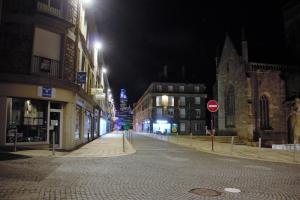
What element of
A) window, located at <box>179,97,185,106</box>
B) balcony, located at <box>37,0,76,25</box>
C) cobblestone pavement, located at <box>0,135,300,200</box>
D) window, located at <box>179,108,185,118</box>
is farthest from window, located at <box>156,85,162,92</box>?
cobblestone pavement, located at <box>0,135,300,200</box>

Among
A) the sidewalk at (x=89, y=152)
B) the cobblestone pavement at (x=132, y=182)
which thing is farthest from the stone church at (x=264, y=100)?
the cobblestone pavement at (x=132, y=182)

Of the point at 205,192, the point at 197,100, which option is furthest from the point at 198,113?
the point at 205,192

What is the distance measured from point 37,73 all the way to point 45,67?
606 millimetres

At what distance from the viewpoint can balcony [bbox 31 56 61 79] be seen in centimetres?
1635

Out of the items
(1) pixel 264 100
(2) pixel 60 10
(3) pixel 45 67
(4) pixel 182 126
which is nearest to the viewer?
(3) pixel 45 67

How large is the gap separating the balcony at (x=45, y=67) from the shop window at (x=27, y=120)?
1.64 meters

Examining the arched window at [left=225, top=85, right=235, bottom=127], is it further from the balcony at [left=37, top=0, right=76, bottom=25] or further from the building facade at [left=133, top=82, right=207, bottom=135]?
the balcony at [left=37, top=0, right=76, bottom=25]

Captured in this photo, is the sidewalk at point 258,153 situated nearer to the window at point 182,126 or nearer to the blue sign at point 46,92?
the blue sign at point 46,92

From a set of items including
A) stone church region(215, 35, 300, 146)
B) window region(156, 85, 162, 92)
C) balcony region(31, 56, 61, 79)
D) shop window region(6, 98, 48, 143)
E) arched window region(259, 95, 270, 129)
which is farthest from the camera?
window region(156, 85, 162, 92)

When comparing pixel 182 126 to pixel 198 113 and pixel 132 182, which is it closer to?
pixel 198 113

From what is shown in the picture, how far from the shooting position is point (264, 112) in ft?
133

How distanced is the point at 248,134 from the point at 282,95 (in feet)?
26.3

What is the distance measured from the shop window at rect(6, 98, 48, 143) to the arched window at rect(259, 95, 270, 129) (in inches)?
1234

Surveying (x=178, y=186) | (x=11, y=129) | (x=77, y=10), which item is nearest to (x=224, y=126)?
(x=77, y=10)
